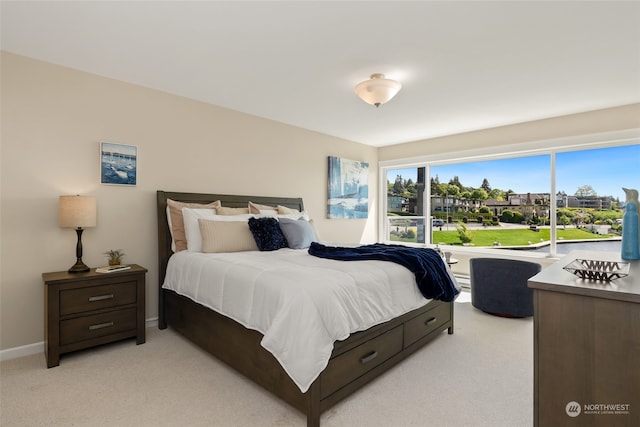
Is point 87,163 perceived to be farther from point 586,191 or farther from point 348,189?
point 586,191

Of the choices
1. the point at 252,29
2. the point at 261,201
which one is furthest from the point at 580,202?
the point at 252,29

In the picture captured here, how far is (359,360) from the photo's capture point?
204cm

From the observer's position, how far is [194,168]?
363cm

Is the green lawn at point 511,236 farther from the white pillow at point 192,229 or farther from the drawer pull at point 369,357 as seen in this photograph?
the white pillow at point 192,229

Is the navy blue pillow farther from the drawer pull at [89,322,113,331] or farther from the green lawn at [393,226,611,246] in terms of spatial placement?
the green lawn at [393,226,611,246]

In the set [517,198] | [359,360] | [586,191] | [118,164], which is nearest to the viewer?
[359,360]

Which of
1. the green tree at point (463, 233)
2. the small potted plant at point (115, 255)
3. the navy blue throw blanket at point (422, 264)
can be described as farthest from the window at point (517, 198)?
the small potted plant at point (115, 255)

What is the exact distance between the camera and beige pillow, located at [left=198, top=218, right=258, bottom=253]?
3.02 meters

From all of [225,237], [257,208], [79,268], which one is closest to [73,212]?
[79,268]

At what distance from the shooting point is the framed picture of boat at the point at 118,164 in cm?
300

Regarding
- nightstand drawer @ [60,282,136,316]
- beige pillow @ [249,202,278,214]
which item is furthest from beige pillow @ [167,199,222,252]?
beige pillow @ [249,202,278,214]

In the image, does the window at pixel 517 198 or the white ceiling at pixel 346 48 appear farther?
the window at pixel 517 198

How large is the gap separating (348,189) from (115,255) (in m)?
3.64

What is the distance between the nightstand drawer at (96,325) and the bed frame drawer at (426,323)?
2.35 metres
